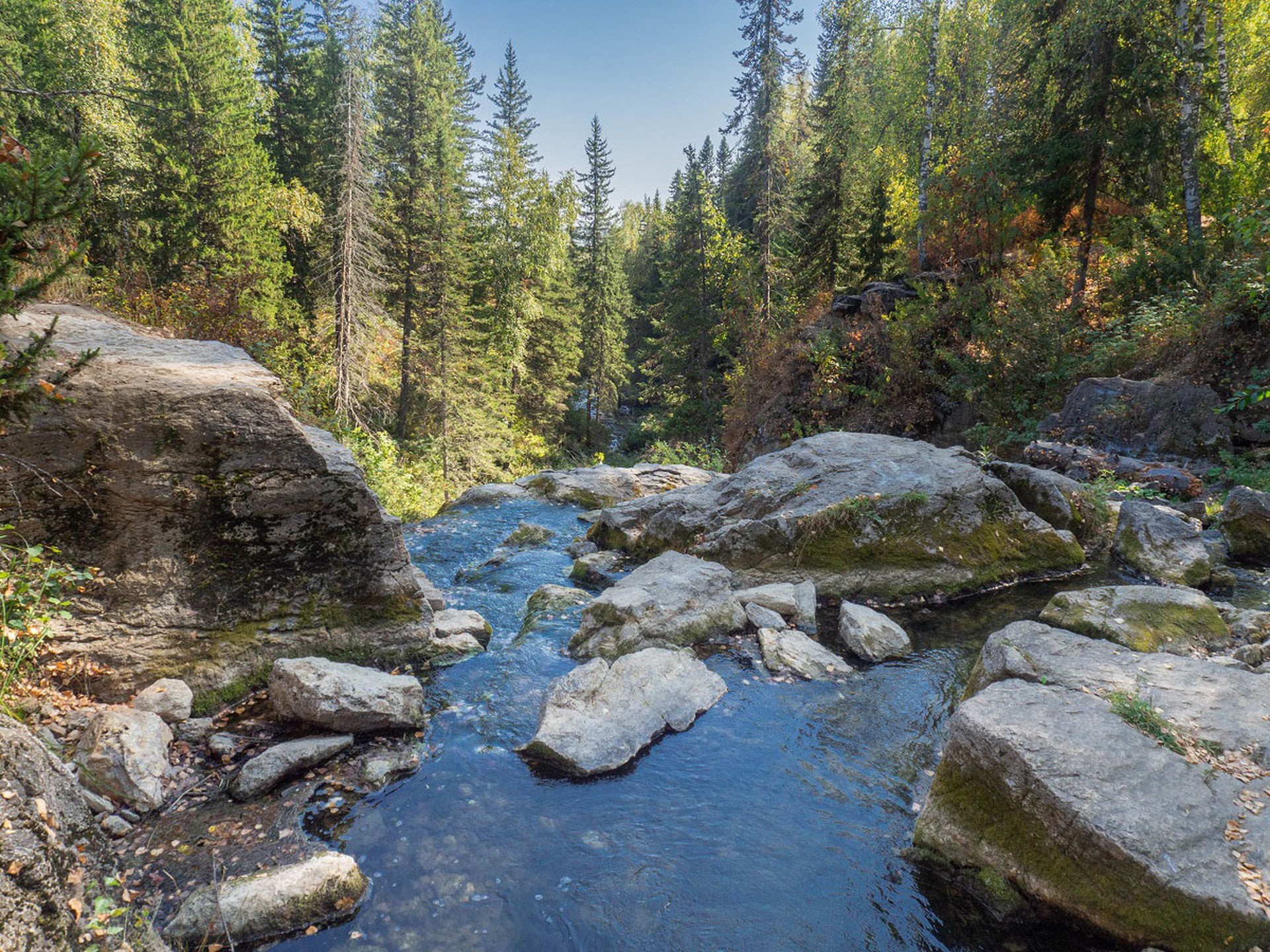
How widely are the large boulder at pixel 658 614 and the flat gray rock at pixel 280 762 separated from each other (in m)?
3.05

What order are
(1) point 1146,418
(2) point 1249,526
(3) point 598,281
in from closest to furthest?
(2) point 1249,526
(1) point 1146,418
(3) point 598,281

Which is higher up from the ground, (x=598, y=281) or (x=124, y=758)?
(x=598, y=281)

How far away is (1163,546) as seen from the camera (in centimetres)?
910

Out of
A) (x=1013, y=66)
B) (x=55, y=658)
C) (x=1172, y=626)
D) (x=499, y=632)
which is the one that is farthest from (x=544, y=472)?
(x=1013, y=66)

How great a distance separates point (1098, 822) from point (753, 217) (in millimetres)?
25543

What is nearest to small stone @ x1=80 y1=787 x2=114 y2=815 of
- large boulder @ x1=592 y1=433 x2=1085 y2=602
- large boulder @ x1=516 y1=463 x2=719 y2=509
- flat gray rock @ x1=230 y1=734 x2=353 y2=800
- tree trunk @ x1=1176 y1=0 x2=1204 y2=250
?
flat gray rock @ x1=230 y1=734 x2=353 y2=800

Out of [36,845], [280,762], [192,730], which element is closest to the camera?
[36,845]

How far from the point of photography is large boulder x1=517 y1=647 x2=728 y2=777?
5.40 meters

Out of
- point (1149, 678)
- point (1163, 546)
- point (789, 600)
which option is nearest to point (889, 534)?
point (789, 600)

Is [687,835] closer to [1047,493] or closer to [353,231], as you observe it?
[1047,493]

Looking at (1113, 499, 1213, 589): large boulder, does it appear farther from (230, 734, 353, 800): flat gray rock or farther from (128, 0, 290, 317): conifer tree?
(128, 0, 290, 317): conifer tree

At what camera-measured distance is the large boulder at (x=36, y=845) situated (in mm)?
2375

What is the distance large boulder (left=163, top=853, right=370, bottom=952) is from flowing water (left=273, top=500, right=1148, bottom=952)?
0.42 feet

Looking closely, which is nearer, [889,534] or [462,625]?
[462,625]
